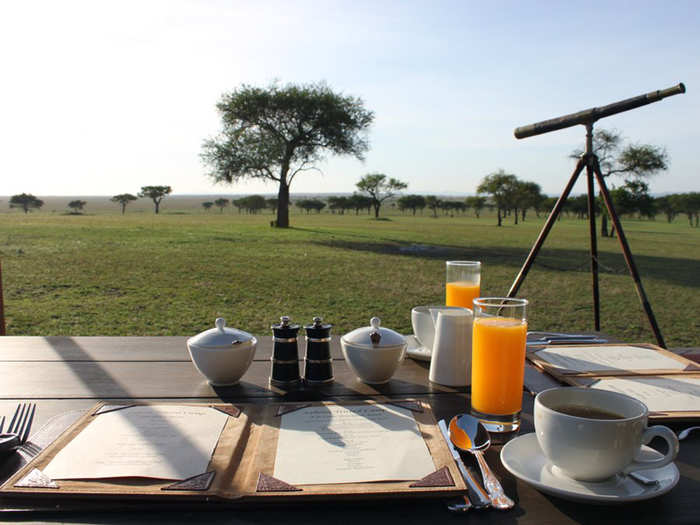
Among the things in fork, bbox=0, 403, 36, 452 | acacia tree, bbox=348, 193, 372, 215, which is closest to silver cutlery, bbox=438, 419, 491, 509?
fork, bbox=0, 403, 36, 452

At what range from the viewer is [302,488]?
729mm

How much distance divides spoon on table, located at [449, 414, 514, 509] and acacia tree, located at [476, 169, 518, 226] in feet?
113

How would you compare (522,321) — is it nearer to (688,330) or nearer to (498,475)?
(498,475)

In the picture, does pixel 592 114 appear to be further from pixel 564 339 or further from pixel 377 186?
pixel 377 186

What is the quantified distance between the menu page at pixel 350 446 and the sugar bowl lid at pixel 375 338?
175mm

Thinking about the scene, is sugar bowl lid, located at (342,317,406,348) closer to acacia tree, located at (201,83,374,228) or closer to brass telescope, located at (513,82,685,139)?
brass telescope, located at (513,82,685,139)

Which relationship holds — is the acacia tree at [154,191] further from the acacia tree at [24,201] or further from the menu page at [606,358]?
the menu page at [606,358]

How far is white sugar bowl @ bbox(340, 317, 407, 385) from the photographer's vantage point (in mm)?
1177

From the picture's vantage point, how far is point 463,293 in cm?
149

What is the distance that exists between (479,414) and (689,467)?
33 centimetres

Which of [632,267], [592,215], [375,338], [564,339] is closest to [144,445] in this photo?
[375,338]

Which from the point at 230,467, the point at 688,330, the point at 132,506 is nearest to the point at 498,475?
the point at 230,467

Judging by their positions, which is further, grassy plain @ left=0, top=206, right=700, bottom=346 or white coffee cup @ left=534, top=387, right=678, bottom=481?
grassy plain @ left=0, top=206, right=700, bottom=346

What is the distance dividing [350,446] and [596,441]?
35 cm
